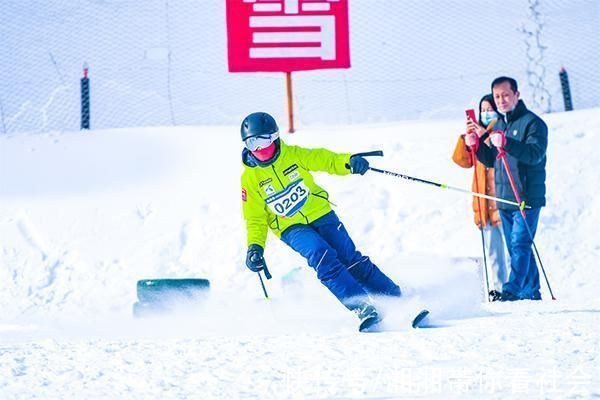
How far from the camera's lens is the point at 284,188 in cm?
519

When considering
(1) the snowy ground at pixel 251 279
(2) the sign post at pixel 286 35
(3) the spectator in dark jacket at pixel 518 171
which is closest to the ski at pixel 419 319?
(1) the snowy ground at pixel 251 279

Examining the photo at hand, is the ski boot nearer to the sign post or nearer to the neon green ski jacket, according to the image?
the neon green ski jacket

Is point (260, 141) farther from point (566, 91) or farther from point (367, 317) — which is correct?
point (566, 91)

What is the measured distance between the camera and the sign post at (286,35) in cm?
1039

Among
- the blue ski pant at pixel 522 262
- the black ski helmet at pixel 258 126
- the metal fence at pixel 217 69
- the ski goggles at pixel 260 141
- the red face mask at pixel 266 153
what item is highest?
the metal fence at pixel 217 69

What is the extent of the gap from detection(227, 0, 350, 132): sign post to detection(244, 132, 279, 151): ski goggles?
5.48 meters

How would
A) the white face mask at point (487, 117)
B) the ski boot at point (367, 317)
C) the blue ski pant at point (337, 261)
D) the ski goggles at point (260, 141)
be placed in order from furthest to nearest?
the white face mask at point (487, 117)
the ski goggles at point (260, 141)
the blue ski pant at point (337, 261)
the ski boot at point (367, 317)

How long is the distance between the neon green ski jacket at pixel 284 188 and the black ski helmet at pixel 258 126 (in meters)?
0.15

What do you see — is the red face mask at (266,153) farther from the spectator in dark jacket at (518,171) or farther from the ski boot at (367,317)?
the spectator in dark jacket at (518,171)

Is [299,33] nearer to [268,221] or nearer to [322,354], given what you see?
[268,221]

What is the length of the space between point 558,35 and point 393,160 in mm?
7110

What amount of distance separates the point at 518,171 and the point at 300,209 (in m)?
1.90

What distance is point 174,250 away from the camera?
8617 mm

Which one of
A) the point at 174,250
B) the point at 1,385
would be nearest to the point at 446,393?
the point at 1,385
